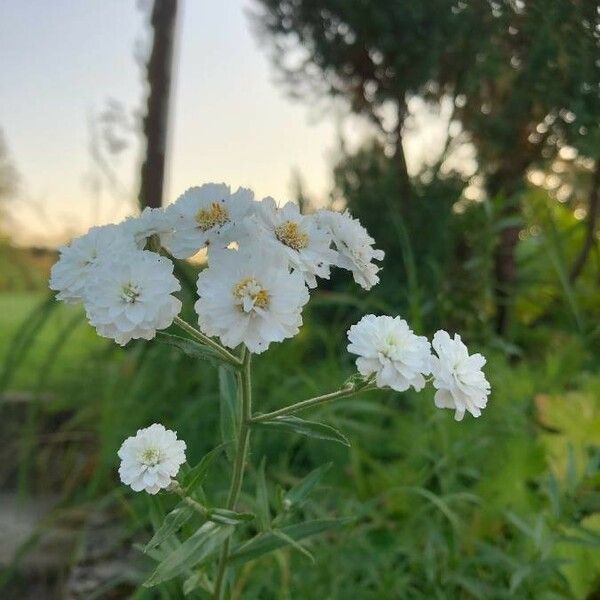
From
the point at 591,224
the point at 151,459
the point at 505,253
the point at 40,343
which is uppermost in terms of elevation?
the point at 151,459

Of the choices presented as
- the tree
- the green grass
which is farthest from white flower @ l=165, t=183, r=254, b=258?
the green grass

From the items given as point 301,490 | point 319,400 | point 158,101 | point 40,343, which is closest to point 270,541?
point 301,490

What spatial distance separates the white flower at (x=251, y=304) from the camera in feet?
1.96

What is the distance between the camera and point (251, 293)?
598 mm

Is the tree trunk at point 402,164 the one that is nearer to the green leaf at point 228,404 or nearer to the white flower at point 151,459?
the green leaf at point 228,404

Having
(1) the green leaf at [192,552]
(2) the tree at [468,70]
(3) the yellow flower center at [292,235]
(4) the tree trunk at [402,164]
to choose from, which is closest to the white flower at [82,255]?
(3) the yellow flower center at [292,235]

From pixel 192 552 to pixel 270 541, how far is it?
82mm

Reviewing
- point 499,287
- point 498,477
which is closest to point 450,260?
point 499,287

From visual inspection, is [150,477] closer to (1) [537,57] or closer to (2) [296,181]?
(1) [537,57]

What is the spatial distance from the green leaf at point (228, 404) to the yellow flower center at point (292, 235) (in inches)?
5.8

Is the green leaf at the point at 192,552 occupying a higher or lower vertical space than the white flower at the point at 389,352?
lower

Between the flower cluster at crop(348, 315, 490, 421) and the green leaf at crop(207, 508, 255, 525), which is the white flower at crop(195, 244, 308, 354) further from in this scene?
the green leaf at crop(207, 508, 255, 525)

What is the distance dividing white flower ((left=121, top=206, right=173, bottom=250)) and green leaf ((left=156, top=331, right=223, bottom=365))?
7 centimetres

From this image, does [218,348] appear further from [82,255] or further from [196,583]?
[196,583]
